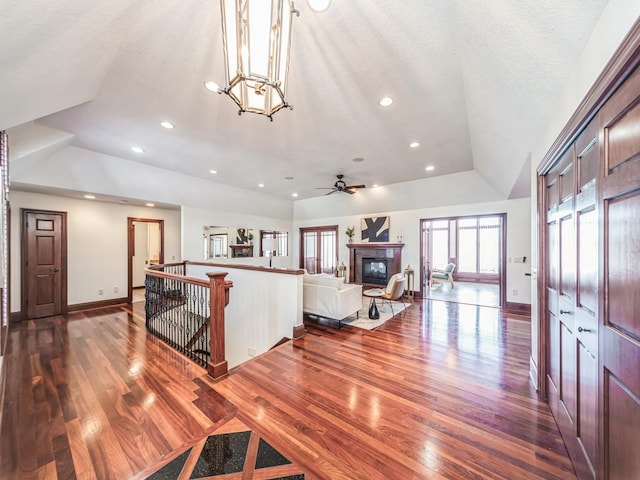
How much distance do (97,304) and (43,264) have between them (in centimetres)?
128

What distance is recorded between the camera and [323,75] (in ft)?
7.50

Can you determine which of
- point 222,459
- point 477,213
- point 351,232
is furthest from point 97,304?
point 477,213

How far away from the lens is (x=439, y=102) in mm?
2662

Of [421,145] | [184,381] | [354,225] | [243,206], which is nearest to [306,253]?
[354,225]

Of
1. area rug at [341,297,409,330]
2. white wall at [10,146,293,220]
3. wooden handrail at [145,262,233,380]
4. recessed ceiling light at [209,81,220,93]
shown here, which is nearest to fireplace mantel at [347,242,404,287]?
area rug at [341,297,409,330]

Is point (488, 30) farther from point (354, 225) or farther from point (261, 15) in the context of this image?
point (354, 225)

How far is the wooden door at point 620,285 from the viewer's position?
0.86 m

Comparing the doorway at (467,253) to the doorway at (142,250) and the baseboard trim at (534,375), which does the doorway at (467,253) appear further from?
the doorway at (142,250)

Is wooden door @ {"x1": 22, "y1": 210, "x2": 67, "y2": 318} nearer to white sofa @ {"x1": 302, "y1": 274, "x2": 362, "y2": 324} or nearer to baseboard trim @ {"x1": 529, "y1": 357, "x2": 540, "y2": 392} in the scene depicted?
white sofa @ {"x1": 302, "y1": 274, "x2": 362, "y2": 324}

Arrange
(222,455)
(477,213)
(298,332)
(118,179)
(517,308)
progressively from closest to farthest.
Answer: (222,455), (298,332), (118,179), (517,308), (477,213)

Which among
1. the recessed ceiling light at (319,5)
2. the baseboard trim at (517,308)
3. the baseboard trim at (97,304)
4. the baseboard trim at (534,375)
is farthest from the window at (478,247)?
the baseboard trim at (97,304)

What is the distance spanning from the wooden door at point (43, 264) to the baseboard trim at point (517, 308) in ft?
30.9

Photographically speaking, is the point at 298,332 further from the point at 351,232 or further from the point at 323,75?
the point at 351,232

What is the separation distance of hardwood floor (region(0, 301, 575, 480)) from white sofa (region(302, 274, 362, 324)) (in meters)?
0.70
